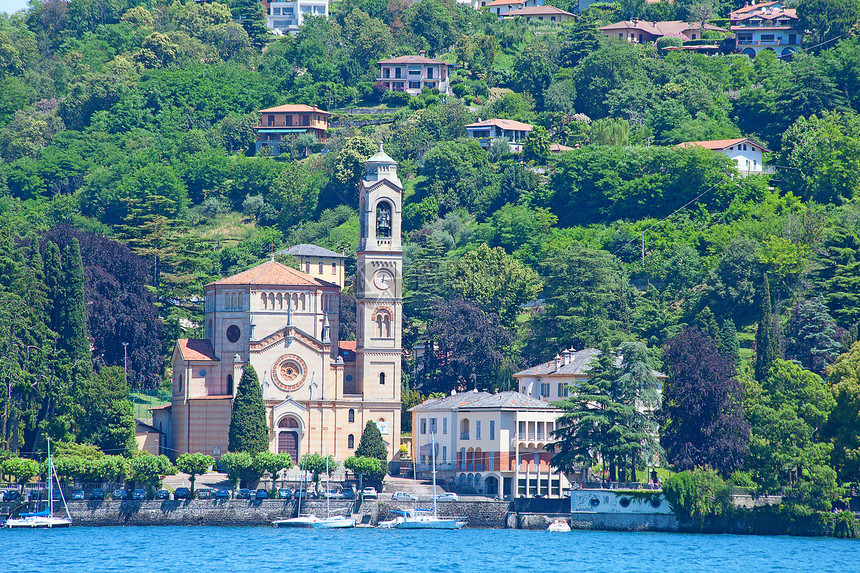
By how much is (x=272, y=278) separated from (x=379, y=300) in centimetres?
669

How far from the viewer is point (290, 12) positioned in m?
Result: 196

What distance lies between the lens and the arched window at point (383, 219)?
95.1m

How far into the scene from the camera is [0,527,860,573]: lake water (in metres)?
64.5

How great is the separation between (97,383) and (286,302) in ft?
46.8

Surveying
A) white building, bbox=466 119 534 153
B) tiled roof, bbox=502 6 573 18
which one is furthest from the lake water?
tiled roof, bbox=502 6 573 18

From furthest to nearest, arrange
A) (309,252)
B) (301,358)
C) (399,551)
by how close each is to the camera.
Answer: (309,252) < (301,358) < (399,551)

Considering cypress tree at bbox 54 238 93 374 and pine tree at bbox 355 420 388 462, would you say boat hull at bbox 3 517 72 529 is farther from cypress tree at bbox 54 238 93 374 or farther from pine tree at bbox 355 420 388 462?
pine tree at bbox 355 420 388 462

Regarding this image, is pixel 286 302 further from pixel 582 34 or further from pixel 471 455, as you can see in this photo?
pixel 582 34

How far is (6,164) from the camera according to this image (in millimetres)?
150250

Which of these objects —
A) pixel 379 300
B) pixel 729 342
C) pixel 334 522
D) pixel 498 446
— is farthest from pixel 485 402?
pixel 729 342

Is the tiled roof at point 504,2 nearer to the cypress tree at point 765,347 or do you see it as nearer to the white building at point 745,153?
the white building at point 745,153

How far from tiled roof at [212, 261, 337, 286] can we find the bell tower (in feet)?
11.0

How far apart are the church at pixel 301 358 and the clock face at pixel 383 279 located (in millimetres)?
60

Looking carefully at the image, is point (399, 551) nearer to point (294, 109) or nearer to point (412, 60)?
point (294, 109)
